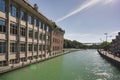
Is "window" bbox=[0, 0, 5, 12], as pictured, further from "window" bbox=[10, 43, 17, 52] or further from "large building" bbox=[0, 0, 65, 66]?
"window" bbox=[10, 43, 17, 52]

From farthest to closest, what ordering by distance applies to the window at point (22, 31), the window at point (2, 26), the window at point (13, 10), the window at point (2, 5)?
the window at point (22, 31)
the window at point (13, 10)
the window at point (2, 26)
the window at point (2, 5)

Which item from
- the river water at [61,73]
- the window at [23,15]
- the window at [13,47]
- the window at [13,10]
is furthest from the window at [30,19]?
the river water at [61,73]

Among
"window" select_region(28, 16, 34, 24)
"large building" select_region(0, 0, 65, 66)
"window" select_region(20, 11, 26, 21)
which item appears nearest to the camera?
"large building" select_region(0, 0, 65, 66)

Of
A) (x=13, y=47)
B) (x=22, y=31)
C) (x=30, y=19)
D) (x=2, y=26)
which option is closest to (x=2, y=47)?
(x=2, y=26)

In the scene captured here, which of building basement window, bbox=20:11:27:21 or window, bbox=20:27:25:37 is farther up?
building basement window, bbox=20:11:27:21

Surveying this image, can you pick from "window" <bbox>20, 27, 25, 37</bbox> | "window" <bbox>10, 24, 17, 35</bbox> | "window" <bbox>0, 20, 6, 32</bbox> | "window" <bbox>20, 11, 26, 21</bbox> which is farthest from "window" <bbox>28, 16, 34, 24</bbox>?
"window" <bbox>0, 20, 6, 32</bbox>

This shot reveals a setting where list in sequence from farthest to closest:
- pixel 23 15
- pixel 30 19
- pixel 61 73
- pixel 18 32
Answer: pixel 30 19
pixel 23 15
pixel 18 32
pixel 61 73

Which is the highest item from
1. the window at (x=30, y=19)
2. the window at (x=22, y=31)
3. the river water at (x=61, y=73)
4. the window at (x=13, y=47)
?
the window at (x=30, y=19)

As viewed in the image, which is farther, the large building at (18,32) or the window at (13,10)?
the window at (13,10)

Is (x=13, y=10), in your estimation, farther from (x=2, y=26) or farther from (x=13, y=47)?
(x=13, y=47)

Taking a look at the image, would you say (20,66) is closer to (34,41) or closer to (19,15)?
(19,15)

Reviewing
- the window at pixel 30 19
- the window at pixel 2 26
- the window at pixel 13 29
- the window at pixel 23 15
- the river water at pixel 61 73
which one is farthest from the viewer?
the window at pixel 30 19

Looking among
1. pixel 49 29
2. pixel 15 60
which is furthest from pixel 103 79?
pixel 49 29

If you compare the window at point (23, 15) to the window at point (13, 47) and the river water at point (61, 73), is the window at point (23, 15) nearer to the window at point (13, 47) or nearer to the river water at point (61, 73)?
the window at point (13, 47)
